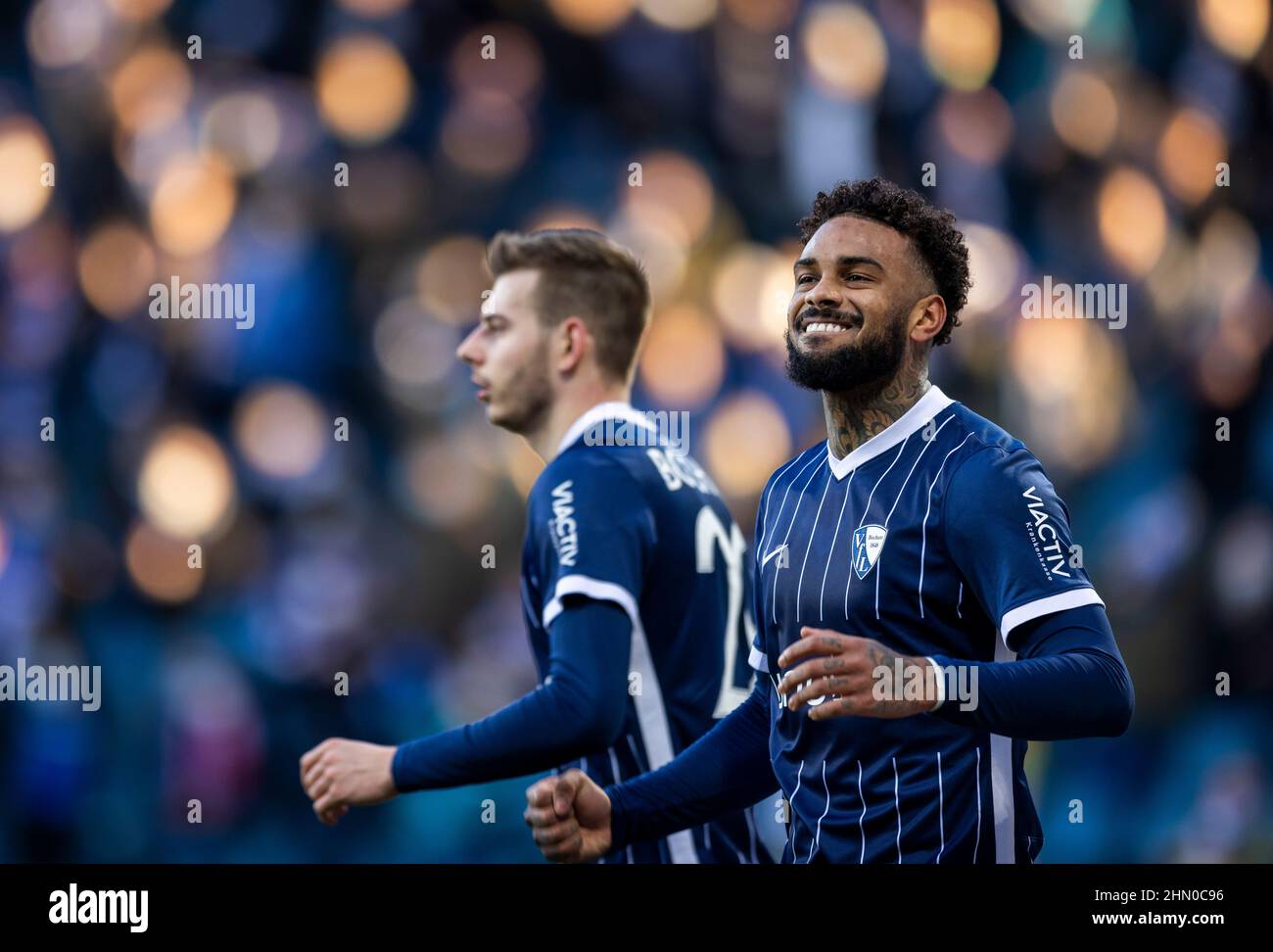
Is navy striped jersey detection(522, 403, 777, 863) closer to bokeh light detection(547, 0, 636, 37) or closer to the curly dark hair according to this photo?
the curly dark hair

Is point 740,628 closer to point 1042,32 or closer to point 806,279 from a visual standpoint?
point 806,279

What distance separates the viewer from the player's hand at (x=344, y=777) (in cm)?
265

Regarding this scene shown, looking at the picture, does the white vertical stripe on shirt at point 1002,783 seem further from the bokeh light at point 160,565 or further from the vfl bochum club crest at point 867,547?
the bokeh light at point 160,565

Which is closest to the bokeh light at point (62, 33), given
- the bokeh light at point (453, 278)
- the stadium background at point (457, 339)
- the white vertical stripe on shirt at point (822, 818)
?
the stadium background at point (457, 339)

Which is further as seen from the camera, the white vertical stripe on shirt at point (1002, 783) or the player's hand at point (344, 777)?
the player's hand at point (344, 777)

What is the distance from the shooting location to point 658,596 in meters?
3.01

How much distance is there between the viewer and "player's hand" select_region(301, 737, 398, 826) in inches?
104

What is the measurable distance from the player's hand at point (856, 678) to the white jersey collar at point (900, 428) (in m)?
0.51

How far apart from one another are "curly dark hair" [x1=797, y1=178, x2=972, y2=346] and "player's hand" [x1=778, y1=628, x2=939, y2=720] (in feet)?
2.54

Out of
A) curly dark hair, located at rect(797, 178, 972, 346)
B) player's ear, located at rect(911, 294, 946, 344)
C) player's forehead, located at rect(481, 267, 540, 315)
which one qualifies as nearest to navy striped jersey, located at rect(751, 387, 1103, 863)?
player's ear, located at rect(911, 294, 946, 344)

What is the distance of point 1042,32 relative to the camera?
5891 mm
